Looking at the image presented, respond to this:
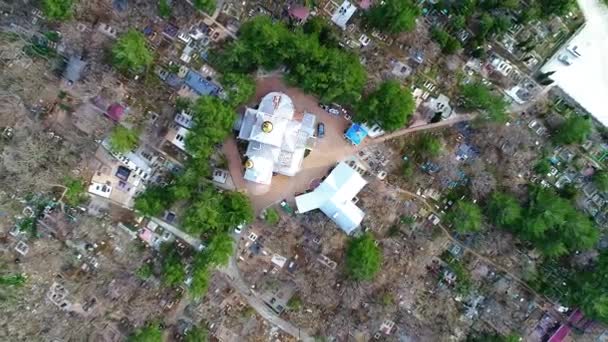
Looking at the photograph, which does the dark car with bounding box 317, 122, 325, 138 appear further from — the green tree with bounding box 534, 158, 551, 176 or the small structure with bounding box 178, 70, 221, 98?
the green tree with bounding box 534, 158, 551, 176

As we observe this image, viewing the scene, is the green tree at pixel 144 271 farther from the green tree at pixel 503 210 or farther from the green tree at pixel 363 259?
the green tree at pixel 503 210

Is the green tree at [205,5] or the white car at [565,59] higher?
the white car at [565,59]

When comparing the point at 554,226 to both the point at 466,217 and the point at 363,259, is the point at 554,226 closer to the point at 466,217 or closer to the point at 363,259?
the point at 466,217

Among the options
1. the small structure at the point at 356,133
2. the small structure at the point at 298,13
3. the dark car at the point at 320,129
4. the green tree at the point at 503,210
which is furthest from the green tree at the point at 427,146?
the small structure at the point at 298,13

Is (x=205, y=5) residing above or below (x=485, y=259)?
above

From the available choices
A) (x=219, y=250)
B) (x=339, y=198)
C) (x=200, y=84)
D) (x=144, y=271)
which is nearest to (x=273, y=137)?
(x=339, y=198)

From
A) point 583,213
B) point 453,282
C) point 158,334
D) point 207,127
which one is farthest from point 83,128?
point 583,213
